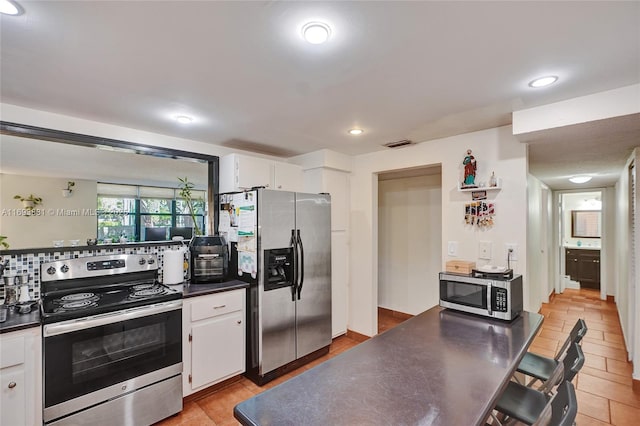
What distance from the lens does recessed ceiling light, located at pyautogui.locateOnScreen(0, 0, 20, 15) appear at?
1158mm

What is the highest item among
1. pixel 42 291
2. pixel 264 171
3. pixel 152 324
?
pixel 264 171

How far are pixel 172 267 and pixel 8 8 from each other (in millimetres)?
2055

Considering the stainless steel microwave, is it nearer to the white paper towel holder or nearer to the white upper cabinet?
the white upper cabinet

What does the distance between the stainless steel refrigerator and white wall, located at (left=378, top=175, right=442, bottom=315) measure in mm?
1725

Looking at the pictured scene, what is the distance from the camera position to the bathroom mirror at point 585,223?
22.9 ft

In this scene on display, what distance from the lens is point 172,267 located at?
2.74 metres

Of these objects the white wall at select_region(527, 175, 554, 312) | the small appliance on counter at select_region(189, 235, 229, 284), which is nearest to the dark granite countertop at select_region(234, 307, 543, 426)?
the small appliance on counter at select_region(189, 235, 229, 284)

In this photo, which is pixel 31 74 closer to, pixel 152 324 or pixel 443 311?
pixel 152 324

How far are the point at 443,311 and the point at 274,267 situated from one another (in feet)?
5.08

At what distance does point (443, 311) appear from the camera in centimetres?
231

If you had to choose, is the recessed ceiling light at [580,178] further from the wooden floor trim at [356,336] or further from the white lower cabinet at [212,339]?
the white lower cabinet at [212,339]

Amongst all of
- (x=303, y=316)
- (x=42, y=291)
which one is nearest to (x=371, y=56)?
(x=303, y=316)

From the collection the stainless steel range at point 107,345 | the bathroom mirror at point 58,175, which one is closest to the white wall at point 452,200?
the stainless steel range at point 107,345

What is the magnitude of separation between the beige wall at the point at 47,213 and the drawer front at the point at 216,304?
1.11 metres
